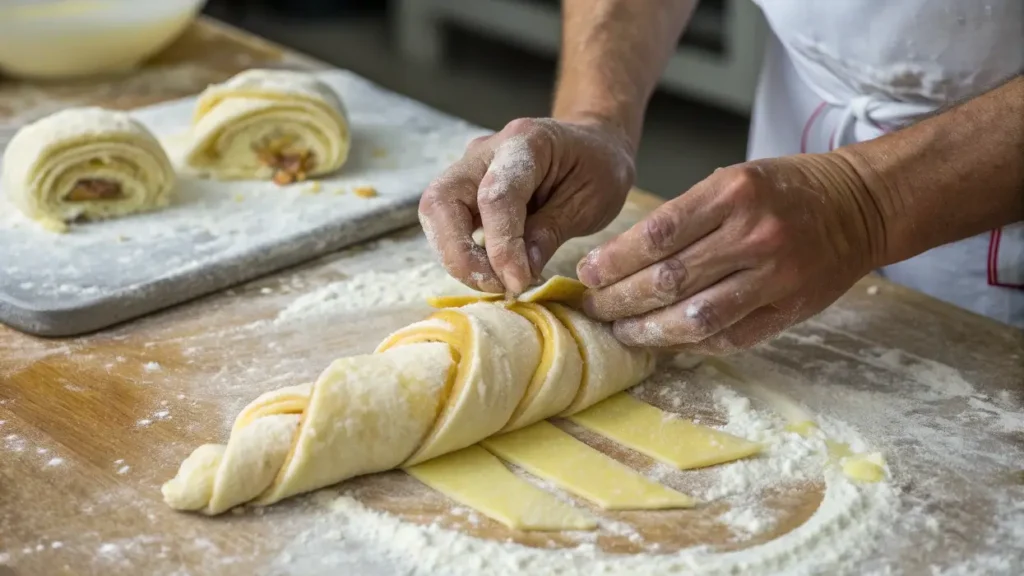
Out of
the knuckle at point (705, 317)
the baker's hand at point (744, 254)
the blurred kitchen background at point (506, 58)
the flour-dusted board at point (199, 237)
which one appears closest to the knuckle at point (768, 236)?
the baker's hand at point (744, 254)

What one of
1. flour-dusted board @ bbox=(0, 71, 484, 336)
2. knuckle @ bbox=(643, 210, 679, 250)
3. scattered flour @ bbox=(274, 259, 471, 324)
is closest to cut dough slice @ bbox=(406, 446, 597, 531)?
knuckle @ bbox=(643, 210, 679, 250)

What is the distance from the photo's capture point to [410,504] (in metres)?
1.52

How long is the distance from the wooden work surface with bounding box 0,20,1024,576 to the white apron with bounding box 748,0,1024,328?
0.17 metres

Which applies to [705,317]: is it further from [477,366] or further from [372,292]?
[372,292]

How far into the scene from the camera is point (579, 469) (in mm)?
1572

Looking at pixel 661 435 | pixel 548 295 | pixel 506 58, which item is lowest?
pixel 506 58

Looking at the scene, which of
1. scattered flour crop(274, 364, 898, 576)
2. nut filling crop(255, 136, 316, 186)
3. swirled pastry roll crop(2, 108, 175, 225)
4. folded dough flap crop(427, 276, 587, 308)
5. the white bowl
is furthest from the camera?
the white bowl

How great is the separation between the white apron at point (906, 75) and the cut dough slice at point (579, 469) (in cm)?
65

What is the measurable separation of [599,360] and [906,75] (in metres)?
0.80

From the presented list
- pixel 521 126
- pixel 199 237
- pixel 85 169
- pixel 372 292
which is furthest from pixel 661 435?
pixel 85 169

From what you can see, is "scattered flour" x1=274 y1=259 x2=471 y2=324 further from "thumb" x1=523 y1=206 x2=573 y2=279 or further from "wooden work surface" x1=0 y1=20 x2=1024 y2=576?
"thumb" x1=523 y1=206 x2=573 y2=279

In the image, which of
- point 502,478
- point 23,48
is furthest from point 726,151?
point 502,478

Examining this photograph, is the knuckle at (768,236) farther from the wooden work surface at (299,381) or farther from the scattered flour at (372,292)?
the scattered flour at (372,292)

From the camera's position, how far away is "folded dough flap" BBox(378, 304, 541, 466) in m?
1.57
